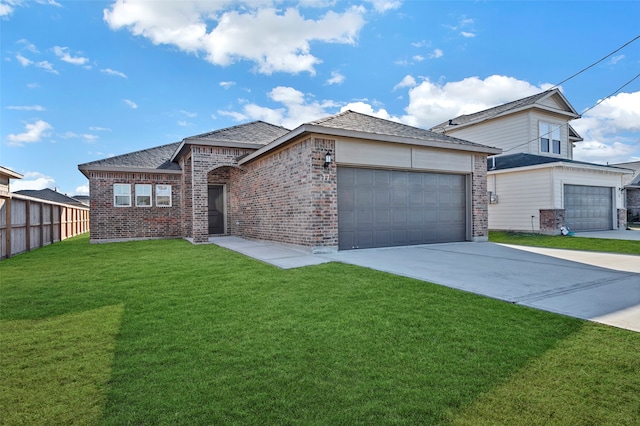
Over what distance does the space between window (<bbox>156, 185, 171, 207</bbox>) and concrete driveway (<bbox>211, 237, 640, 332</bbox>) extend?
8.18m

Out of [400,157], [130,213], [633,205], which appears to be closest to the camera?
[400,157]

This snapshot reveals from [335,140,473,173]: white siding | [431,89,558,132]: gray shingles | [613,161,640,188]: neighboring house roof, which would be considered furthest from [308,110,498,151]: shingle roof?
[613,161,640,188]: neighboring house roof

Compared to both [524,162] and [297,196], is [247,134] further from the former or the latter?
[524,162]

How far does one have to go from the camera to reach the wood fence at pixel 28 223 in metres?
10.2

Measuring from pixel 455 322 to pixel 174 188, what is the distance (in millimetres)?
15268

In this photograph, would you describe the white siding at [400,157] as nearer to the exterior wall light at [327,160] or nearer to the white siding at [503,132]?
the exterior wall light at [327,160]

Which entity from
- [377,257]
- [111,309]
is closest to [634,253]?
[377,257]

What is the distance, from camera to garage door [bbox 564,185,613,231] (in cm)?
Answer: 1586

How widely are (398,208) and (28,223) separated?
13.2m

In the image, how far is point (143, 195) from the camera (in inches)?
615

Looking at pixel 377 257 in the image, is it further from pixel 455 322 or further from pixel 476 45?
pixel 476 45

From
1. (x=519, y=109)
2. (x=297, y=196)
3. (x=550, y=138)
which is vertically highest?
(x=519, y=109)

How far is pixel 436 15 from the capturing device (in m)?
10.9

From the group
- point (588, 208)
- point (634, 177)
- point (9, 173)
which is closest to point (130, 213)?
point (9, 173)
